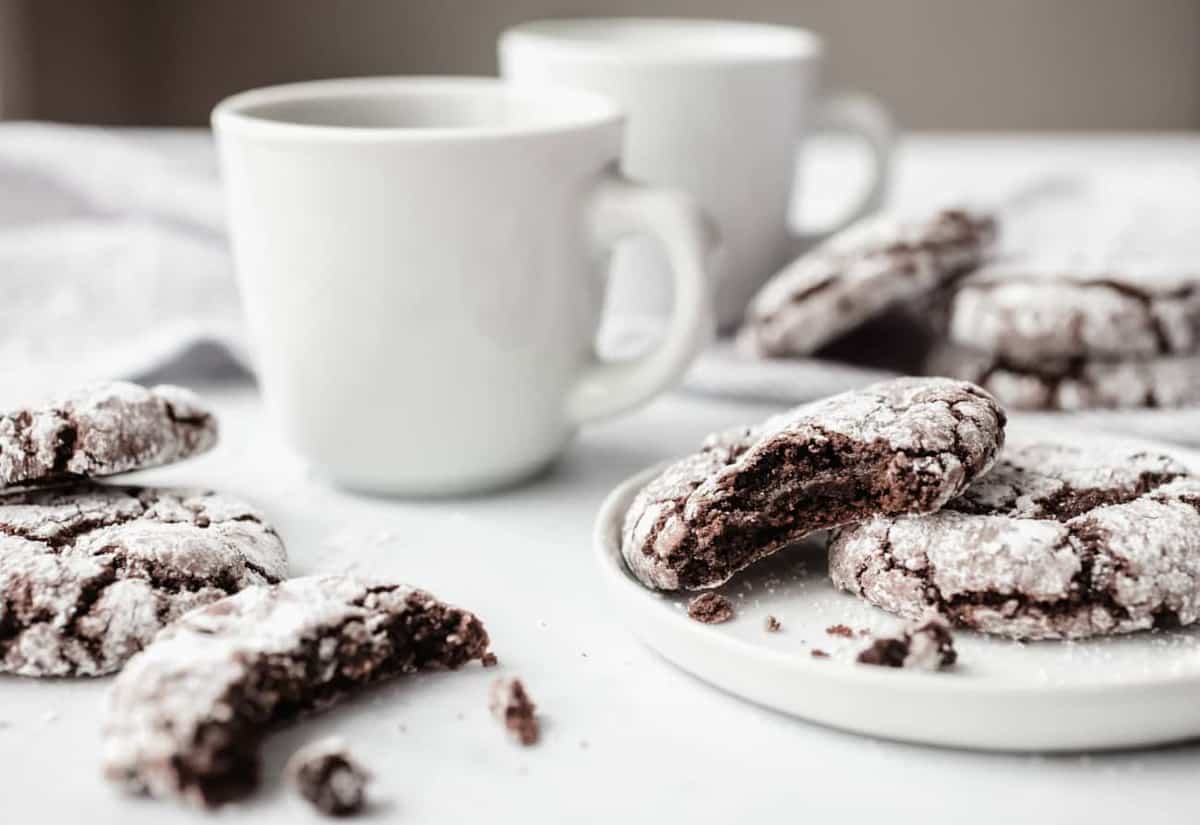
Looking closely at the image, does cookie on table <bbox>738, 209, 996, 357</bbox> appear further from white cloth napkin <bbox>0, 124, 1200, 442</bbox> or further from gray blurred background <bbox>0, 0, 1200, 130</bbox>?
gray blurred background <bbox>0, 0, 1200, 130</bbox>

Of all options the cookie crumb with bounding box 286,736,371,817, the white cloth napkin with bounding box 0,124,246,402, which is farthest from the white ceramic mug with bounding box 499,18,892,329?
the cookie crumb with bounding box 286,736,371,817

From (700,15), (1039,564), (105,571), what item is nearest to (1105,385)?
(1039,564)

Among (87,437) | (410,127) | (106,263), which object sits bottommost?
(106,263)

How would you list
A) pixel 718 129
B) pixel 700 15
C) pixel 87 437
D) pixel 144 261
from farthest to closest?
pixel 700 15
pixel 144 261
pixel 718 129
pixel 87 437

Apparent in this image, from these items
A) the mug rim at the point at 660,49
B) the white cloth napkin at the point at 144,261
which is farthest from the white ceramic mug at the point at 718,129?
the white cloth napkin at the point at 144,261

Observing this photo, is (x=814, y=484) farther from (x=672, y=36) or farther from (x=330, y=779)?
(x=672, y=36)

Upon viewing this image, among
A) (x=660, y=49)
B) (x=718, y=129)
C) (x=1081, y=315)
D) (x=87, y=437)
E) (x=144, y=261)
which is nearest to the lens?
(x=87, y=437)
